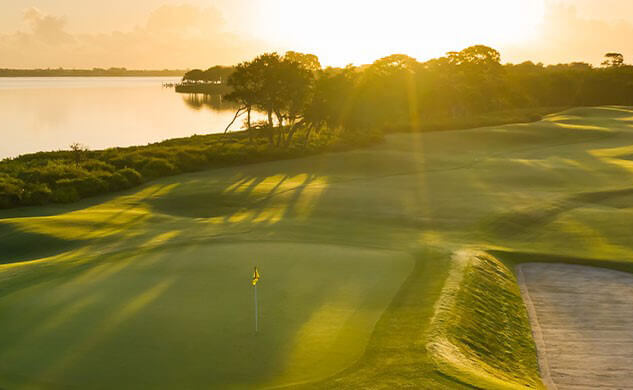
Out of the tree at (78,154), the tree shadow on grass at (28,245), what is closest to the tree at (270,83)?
the tree at (78,154)

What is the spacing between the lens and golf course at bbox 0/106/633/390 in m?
9.80

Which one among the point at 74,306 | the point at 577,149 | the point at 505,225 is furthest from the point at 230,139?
the point at 74,306

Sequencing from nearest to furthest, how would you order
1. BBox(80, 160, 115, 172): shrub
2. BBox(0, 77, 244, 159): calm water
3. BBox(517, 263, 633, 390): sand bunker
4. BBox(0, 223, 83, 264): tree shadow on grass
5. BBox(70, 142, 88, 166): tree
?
BBox(517, 263, 633, 390): sand bunker < BBox(0, 223, 83, 264): tree shadow on grass < BBox(80, 160, 115, 172): shrub < BBox(70, 142, 88, 166): tree < BBox(0, 77, 244, 159): calm water

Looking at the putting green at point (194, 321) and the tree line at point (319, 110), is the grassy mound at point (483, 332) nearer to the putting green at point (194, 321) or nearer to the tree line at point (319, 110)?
the putting green at point (194, 321)

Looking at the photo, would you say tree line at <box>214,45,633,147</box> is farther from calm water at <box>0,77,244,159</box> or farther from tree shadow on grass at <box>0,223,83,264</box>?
tree shadow on grass at <box>0,223,83,264</box>

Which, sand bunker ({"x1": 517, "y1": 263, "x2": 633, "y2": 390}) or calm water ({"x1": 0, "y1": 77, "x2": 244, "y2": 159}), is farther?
calm water ({"x1": 0, "y1": 77, "x2": 244, "y2": 159})

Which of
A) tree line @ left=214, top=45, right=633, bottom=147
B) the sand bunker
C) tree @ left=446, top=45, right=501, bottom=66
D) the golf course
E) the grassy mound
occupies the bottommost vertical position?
the sand bunker

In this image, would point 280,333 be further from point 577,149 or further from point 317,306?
point 577,149

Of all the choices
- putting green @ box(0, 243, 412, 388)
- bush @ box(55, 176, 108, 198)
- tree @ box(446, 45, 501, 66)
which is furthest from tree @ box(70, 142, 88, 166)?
tree @ box(446, 45, 501, 66)

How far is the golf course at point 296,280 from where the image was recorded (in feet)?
32.1

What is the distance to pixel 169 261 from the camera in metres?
16.2

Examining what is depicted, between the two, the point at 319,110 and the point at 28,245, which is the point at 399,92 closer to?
the point at 319,110

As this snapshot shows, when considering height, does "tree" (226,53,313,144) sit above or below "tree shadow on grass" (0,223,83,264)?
above

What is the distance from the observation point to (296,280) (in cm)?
1433
